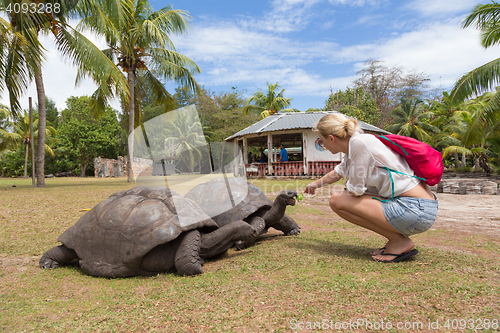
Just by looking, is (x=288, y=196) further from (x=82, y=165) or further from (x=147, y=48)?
(x=82, y=165)

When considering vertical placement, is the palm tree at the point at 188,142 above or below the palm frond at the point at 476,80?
below

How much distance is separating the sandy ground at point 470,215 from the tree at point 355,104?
23.9 metres

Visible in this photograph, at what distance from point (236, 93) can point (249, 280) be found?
127 feet

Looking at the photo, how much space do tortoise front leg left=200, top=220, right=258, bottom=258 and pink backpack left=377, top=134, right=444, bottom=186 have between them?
5.61 feet

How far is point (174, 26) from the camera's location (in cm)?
1853

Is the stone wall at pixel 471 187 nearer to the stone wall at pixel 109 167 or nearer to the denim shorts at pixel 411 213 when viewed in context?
the denim shorts at pixel 411 213

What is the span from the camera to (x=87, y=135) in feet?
115

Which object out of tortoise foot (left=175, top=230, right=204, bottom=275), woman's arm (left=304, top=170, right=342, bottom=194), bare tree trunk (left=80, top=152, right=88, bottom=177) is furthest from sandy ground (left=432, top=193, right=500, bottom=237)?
bare tree trunk (left=80, top=152, right=88, bottom=177)

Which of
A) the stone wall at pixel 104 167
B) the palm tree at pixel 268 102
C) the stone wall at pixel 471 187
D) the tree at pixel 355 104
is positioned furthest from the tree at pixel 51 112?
the stone wall at pixel 471 187

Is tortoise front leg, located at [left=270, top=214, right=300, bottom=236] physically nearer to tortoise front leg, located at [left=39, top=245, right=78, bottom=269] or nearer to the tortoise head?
the tortoise head

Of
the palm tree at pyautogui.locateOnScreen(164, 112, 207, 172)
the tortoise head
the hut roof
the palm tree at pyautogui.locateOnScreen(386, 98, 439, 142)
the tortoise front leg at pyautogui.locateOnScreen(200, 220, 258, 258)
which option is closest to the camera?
the palm tree at pyautogui.locateOnScreen(164, 112, 207, 172)

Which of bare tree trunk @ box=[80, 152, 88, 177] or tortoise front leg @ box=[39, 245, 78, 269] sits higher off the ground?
bare tree trunk @ box=[80, 152, 88, 177]

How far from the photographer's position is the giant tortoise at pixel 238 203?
13.0 feet

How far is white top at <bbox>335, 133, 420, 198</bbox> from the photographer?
2.86 metres
